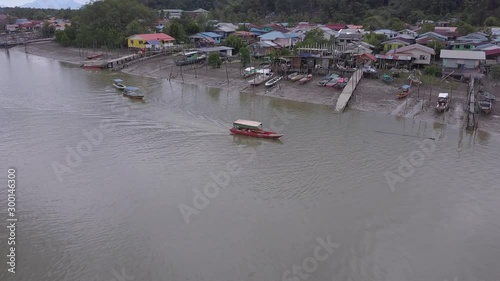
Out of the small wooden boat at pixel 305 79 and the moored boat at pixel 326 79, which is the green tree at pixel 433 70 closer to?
the moored boat at pixel 326 79

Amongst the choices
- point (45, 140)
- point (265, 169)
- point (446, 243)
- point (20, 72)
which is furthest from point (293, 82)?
point (20, 72)

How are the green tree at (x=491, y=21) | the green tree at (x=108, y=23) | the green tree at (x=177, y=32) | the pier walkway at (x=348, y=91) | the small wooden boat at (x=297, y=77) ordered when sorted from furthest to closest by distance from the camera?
the green tree at (x=491, y=21), the green tree at (x=108, y=23), the green tree at (x=177, y=32), the small wooden boat at (x=297, y=77), the pier walkway at (x=348, y=91)

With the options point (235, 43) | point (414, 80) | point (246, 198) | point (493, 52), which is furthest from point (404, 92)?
point (235, 43)

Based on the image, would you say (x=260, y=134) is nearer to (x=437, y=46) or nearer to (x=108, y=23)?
(x=437, y=46)

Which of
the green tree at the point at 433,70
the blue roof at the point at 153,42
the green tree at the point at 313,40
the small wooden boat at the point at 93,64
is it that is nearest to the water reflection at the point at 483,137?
the green tree at the point at 433,70

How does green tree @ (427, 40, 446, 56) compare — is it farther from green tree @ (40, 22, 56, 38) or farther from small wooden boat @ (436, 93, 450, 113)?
green tree @ (40, 22, 56, 38)

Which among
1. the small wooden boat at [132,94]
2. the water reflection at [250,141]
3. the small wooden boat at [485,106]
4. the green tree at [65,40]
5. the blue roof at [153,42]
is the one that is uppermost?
the green tree at [65,40]
